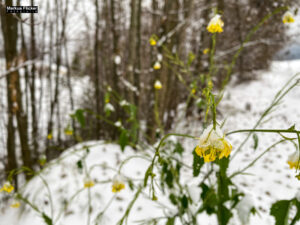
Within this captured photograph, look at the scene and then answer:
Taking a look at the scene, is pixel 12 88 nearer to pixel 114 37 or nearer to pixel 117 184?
pixel 114 37

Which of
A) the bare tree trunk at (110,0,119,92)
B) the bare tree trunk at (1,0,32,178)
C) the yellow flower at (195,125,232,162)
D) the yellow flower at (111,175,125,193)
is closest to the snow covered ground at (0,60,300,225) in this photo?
the yellow flower at (111,175,125,193)

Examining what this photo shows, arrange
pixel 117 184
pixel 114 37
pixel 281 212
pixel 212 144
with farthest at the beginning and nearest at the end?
pixel 114 37, pixel 117 184, pixel 281 212, pixel 212 144

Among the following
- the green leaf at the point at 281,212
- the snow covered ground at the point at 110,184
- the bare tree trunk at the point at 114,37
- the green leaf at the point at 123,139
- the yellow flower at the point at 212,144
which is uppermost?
the bare tree trunk at the point at 114,37

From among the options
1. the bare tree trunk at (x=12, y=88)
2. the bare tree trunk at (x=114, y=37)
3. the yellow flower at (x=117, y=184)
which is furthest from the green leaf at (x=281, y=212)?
the bare tree trunk at (x=114, y=37)

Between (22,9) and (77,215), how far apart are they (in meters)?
1.76

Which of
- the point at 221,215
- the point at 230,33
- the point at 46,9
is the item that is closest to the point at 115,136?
the point at 46,9

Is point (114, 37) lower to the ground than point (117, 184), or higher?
higher

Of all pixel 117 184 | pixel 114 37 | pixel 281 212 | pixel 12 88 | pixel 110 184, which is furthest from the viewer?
pixel 114 37

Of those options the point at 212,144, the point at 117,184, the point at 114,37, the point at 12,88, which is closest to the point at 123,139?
the point at 117,184

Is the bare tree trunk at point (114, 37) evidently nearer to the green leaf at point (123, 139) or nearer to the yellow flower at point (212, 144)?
the green leaf at point (123, 139)

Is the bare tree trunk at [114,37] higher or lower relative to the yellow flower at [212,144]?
higher

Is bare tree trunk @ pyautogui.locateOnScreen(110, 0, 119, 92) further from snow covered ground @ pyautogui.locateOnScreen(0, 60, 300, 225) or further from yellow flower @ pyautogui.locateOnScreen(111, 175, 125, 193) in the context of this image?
yellow flower @ pyautogui.locateOnScreen(111, 175, 125, 193)

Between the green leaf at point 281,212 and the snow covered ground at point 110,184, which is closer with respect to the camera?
the green leaf at point 281,212

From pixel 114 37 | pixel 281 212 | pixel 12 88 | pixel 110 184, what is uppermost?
pixel 114 37
